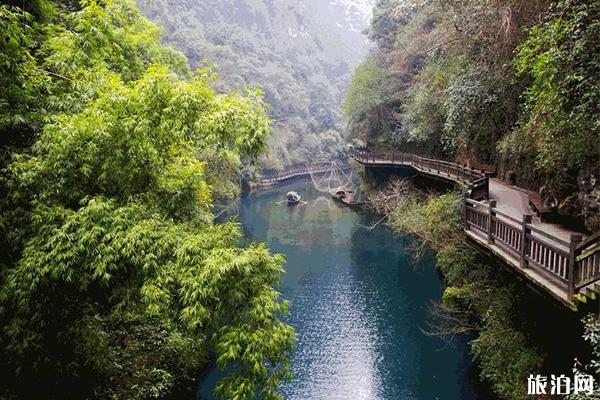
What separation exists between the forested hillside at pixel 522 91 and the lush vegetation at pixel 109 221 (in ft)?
14.7

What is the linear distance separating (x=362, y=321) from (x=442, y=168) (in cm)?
774

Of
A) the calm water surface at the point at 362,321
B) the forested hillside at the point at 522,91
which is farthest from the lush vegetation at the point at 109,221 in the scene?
the calm water surface at the point at 362,321

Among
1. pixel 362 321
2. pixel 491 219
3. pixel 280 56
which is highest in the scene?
pixel 280 56

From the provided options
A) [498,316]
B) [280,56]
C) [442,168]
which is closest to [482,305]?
[498,316]

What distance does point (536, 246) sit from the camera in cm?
663

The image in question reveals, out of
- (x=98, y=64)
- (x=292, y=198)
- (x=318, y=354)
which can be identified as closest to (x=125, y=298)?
(x=98, y=64)

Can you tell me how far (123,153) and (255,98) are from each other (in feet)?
7.15

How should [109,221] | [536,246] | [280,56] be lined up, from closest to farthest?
1. [109,221]
2. [536,246]
3. [280,56]

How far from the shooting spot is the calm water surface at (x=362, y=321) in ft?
37.6

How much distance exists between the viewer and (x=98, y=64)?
7.60 m

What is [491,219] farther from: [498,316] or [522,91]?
[522,91]

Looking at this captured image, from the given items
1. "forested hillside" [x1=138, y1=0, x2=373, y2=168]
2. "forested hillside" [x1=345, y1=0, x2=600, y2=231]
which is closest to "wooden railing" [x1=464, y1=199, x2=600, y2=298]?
"forested hillside" [x1=345, y1=0, x2=600, y2=231]

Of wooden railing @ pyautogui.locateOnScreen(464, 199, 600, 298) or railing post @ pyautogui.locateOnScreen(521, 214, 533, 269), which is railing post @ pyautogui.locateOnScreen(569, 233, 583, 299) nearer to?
wooden railing @ pyautogui.locateOnScreen(464, 199, 600, 298)

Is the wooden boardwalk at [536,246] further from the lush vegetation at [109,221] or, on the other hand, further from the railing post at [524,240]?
the lush vegetation at [109,221]
